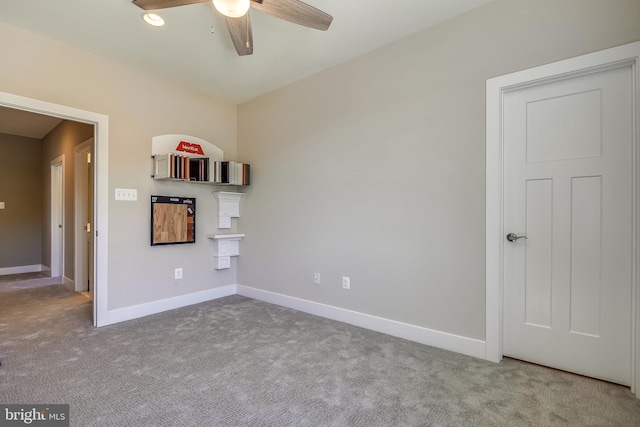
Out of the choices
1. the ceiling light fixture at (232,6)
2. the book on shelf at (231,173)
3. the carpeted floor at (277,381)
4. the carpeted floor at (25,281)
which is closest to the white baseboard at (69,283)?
the carpeted floor at (25,281)

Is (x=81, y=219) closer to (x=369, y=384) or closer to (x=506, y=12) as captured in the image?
(x=369, y=384)

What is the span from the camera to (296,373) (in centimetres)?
208

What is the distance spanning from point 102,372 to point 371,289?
7.24 feet

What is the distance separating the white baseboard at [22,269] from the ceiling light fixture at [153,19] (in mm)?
5982

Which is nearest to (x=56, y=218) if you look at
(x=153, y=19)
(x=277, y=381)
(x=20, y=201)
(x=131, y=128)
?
(x=20, y=201)

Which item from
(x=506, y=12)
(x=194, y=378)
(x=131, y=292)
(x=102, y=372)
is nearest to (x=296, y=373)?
(x=194, y=378)

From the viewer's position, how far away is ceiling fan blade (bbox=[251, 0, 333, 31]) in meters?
1.76

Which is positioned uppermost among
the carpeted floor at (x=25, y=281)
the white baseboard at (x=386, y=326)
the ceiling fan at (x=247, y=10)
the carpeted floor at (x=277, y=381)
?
the ceiling fan at (x=247, y=10)

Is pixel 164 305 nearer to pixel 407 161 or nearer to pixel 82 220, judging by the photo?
pixel 82 220

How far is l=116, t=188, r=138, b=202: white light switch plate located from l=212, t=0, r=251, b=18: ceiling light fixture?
7.53 ft

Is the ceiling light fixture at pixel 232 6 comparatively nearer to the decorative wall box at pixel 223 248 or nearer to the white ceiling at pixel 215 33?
the white ceiling at pixel 215 33

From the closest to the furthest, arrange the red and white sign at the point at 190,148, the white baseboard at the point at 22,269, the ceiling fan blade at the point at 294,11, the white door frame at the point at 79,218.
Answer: the ceiling fan blade at the point at 294,11
the red and white sign at the point at 190,148
the white door frame at the point at 79,218
the white baseboard at the point at 22,269

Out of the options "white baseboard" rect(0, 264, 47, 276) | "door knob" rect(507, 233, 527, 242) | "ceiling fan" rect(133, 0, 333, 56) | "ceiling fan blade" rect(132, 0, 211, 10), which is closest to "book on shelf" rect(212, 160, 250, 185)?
"ceiling fan" rect(133, 0, 333, 56)

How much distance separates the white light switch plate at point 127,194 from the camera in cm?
314
